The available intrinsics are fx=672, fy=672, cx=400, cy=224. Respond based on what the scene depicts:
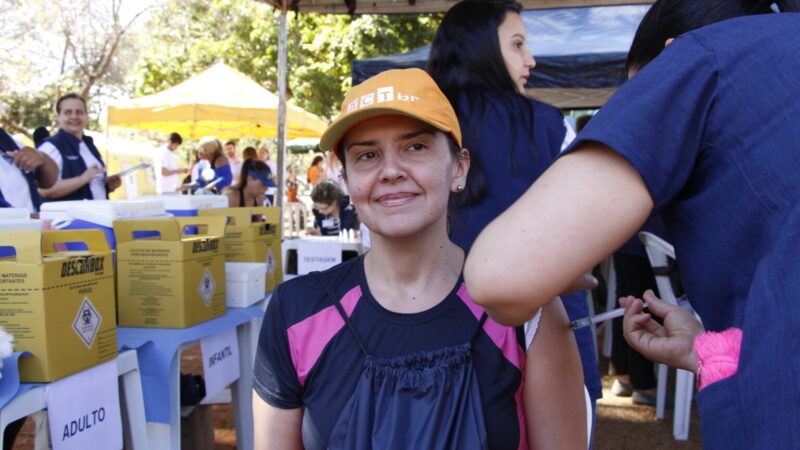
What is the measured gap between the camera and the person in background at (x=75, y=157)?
470cm

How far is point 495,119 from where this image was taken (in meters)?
2.04

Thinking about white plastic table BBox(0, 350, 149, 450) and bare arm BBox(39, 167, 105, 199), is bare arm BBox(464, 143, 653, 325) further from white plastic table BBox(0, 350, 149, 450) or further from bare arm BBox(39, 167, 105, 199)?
bare arm BBox(39, 167, 105, 199)

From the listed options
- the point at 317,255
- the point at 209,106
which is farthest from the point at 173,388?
the point at 209,106

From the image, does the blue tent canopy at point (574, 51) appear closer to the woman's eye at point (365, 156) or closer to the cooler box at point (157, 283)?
the cooler box at point (157, 283)

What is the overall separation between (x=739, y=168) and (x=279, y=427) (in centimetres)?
101

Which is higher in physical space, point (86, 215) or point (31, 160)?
point (31, 160)

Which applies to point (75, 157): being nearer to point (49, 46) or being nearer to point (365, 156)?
point (365, 156)

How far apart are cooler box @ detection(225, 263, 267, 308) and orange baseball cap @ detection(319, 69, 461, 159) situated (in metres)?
1.77

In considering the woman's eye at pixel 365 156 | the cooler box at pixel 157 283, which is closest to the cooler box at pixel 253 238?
the cooler box at pixel 157 283

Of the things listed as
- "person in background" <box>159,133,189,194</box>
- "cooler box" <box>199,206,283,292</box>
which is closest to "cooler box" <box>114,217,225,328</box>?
"cooler box" <box>199,206,283,292</box>

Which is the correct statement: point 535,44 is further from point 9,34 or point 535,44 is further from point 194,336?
point 9,34

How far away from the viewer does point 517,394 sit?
4.31 ft

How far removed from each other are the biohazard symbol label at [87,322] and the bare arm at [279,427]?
2.82 feet

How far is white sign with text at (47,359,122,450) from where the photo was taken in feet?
6.07
